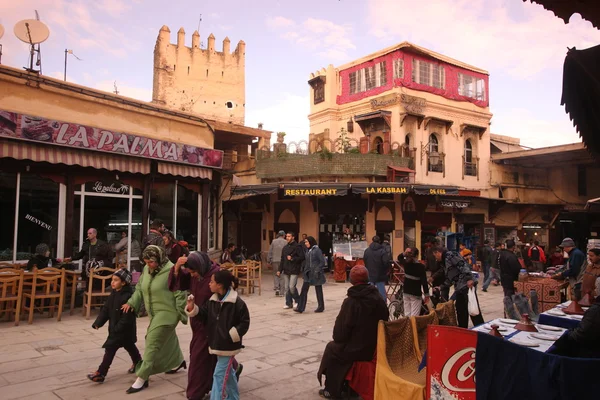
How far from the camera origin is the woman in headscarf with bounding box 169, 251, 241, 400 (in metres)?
4.43

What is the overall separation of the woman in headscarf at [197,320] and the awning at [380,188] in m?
11.3

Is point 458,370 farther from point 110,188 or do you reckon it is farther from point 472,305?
point 110,188

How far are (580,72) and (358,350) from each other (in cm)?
333

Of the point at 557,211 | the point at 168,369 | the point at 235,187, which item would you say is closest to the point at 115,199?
the point at 235,187

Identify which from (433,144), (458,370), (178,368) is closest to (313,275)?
(178,368)

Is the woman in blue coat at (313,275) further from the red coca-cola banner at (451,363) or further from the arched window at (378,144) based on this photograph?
the arched window at (378,144)

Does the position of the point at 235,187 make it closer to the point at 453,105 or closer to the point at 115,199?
the point at 115,199

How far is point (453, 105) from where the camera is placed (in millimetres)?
20859

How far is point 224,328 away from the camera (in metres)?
4.11

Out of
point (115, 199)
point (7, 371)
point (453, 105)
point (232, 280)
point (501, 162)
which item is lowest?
point (7, 371)

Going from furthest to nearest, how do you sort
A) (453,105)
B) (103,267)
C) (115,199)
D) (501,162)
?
(501,162)
(453,105)
(115,199)
(103,267)

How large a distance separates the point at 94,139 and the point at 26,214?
A: 2266mm

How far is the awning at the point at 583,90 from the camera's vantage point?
3551mm

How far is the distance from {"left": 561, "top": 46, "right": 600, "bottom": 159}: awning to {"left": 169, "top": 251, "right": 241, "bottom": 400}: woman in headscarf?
3871mm
